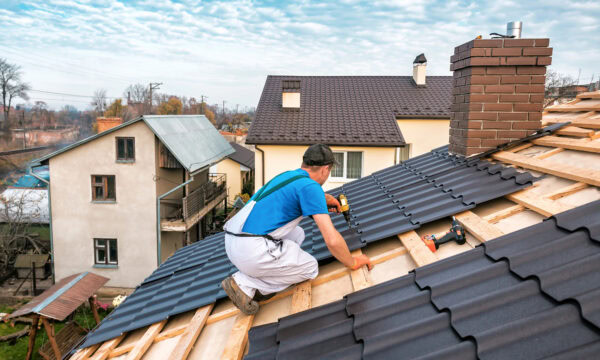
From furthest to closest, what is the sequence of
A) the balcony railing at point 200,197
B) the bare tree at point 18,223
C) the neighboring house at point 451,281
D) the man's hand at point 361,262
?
the bare tree at point 18,223 → the balcony railing at point 200,197 → the man's hand at point 361,262 → the neighboring house at point 451,281

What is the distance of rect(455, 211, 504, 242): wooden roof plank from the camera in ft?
9.83

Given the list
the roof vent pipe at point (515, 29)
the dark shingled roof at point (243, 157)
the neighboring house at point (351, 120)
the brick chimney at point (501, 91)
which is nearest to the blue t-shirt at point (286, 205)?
the brick chimney at point (501, 91)

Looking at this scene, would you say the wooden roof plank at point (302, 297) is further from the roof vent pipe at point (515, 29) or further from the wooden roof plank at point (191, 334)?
the roof vent pipe at point (515, 29)

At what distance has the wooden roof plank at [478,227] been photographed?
300 cm

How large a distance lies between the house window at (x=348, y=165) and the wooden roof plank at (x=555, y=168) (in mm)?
12807

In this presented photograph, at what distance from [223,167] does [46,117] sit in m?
48.1

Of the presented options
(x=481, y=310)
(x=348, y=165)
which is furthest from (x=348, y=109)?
(x=481, y=310)

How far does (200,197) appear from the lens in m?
20.7

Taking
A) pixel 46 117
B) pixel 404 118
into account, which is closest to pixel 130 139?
pixel 404 118

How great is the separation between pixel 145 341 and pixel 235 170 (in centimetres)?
3011

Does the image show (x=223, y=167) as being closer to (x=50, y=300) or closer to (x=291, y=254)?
(x=50, y=300)

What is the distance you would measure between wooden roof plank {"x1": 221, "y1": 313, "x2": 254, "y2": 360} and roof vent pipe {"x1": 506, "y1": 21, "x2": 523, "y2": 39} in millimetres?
4778

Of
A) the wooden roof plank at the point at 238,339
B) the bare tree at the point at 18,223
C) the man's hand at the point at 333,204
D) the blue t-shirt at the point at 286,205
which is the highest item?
the blue t-shirt at the point at 286,205

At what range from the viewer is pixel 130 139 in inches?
681
